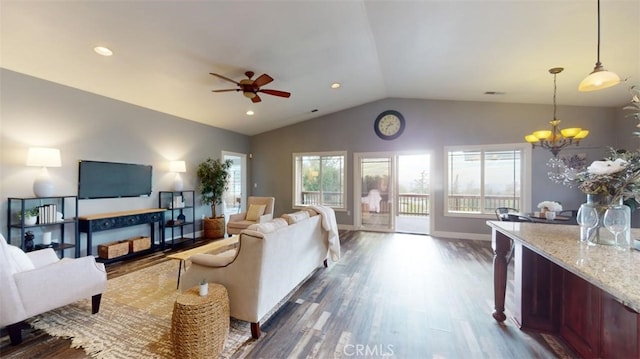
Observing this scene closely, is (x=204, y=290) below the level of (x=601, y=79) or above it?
below

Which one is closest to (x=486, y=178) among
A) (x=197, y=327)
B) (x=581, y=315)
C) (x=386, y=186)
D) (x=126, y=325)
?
(x=386, y=186)

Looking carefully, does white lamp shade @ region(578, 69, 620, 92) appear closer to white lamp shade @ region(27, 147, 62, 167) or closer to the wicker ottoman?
the wicker ottoman

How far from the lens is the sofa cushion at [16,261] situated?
77.5 inches

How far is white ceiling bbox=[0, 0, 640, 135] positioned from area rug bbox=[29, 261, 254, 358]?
2.82 m

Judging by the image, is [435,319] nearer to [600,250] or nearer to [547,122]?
[600,250]

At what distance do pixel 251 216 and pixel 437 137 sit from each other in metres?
4.56

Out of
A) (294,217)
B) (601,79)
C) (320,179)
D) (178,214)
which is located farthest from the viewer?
(320,179)

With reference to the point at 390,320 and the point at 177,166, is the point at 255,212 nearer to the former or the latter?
the point at 177,166

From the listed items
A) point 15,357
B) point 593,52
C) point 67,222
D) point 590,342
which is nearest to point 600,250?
point 590,342

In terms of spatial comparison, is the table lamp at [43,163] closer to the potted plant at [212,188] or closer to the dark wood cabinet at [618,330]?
the potted plant at [212,188]

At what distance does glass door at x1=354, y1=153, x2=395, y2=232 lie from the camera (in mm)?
6406

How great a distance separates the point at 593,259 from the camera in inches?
54.4

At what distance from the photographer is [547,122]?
5199 mm
